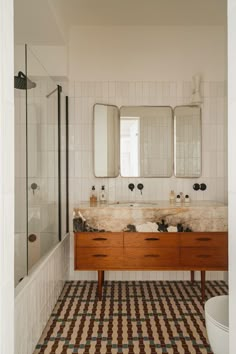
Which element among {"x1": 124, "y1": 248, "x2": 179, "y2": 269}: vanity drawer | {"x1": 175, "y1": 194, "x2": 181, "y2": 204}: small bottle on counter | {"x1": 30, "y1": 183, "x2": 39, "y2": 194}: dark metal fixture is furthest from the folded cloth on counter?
{"x1": 30, "y1": 183, "x2": 39, "y2": 194}: dark metal fixture

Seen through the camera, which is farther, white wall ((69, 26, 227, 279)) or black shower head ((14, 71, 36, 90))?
white wall ((69, 26, 227, 279))

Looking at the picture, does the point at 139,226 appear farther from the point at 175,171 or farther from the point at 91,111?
the point at 91,111

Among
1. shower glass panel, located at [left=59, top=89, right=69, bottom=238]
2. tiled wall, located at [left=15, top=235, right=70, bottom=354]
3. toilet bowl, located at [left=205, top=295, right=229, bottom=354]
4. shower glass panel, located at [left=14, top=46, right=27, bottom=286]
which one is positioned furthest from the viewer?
shower glass panel, located at [left=59, top=89, right=69, bottom=238]

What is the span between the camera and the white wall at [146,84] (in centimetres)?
336

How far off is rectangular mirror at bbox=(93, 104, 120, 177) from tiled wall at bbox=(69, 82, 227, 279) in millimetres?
64

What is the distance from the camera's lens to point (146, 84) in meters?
3.37

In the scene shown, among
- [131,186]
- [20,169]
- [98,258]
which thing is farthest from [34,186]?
[131,186]

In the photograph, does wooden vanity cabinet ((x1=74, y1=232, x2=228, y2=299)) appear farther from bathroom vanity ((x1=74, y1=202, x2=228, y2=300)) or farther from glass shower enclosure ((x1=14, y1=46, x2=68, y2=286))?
glass shower enclosure ((x1=14, y1=46, x2=68, y2=286))

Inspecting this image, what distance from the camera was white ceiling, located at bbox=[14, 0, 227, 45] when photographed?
2645 millimetres

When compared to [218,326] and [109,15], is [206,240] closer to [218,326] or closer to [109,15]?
[218,326]

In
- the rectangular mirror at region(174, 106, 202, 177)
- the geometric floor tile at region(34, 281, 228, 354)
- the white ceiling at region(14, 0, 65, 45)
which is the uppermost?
the white ceiling at region(14, 0, 65, 45)
